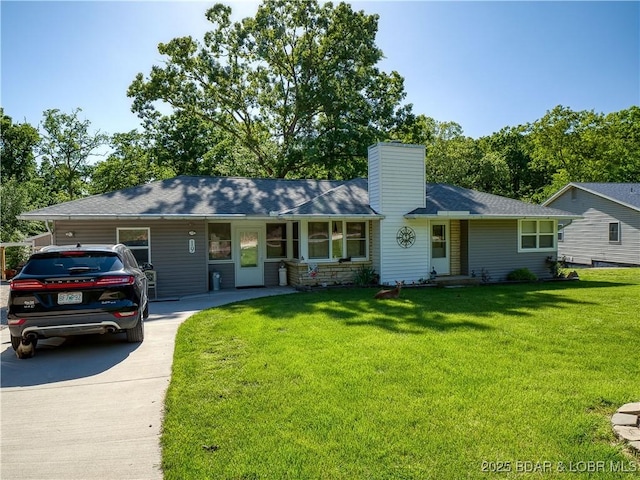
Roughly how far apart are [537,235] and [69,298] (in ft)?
52.0

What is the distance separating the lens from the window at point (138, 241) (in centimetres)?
1223

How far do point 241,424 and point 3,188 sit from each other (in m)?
28.4

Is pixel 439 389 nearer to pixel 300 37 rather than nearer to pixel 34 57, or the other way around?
pixel 34 57

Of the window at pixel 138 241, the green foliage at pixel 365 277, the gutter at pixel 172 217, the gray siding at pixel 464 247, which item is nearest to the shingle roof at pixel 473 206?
the gray siding at pixel 464 247

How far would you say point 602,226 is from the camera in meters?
22.1

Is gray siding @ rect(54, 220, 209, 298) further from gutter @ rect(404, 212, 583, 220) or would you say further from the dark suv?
gutter @ rect(404, 212, 583, 220)

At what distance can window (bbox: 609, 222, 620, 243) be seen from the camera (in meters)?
21.3

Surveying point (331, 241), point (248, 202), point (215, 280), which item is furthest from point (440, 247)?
point (215, 280)

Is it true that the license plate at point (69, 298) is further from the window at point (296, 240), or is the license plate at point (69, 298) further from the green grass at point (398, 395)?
the window at point (296, 240)

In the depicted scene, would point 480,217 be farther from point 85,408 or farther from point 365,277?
point 85,408

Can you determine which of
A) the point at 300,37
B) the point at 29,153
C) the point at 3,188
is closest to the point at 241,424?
the point at 300,37

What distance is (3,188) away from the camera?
978 inches

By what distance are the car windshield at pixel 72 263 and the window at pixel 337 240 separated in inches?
309

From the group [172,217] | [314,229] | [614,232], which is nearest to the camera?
[172,217]
